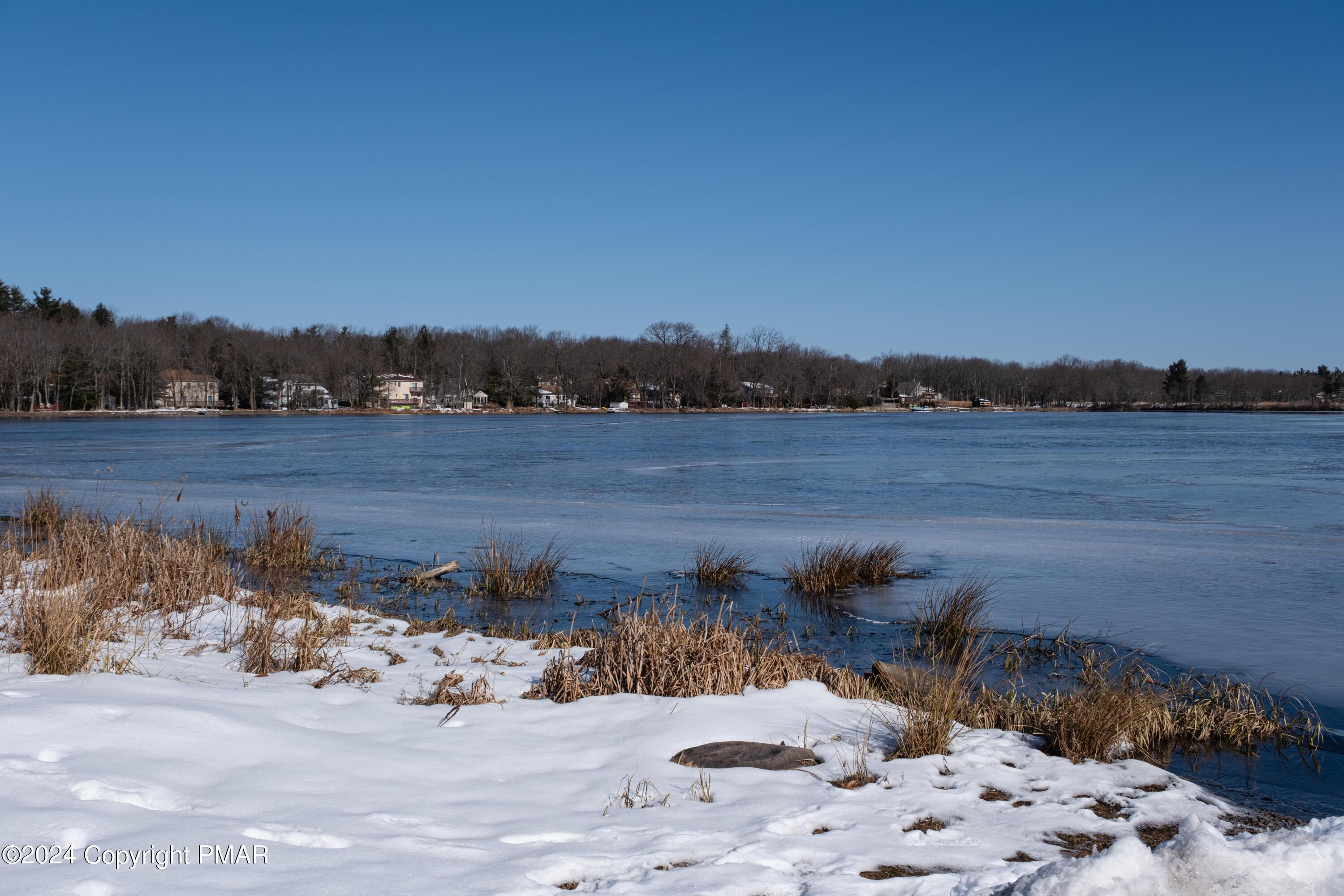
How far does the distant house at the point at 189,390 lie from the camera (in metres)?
111

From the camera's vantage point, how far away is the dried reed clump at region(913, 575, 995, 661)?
27.8 ft

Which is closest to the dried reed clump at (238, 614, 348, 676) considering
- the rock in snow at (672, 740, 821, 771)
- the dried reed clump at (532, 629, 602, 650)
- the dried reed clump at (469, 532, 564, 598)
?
the dried reed clump at (532, 629, 602, 650)

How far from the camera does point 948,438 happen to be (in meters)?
54.5

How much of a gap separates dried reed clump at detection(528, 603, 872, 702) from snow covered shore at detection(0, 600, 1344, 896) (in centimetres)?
19

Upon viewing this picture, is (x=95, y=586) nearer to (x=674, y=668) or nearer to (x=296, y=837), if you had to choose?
(x=674, y=668)

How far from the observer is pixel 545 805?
4.21m

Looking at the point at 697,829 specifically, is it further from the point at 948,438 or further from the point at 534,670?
the point at 948,438

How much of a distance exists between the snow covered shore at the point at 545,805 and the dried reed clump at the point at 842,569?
17.1ft

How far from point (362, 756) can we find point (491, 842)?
4.01 ft

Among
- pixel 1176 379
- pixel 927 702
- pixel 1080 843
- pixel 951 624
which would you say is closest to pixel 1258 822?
pixel 1080 843

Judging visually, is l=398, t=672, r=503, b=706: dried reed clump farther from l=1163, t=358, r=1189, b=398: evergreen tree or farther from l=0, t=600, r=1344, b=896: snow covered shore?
l=1163, t=358, r=1189, b=398: evergreen tree

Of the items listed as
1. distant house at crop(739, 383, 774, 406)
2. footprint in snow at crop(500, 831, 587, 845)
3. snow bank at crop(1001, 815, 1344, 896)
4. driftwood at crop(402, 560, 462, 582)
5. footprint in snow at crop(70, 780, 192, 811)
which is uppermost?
distant house at crop(739, 383, 774, 406)

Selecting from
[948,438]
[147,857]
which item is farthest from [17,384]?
[147,857]

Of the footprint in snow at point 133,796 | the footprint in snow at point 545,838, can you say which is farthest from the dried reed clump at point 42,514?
the footprint in snow at point 545,838
